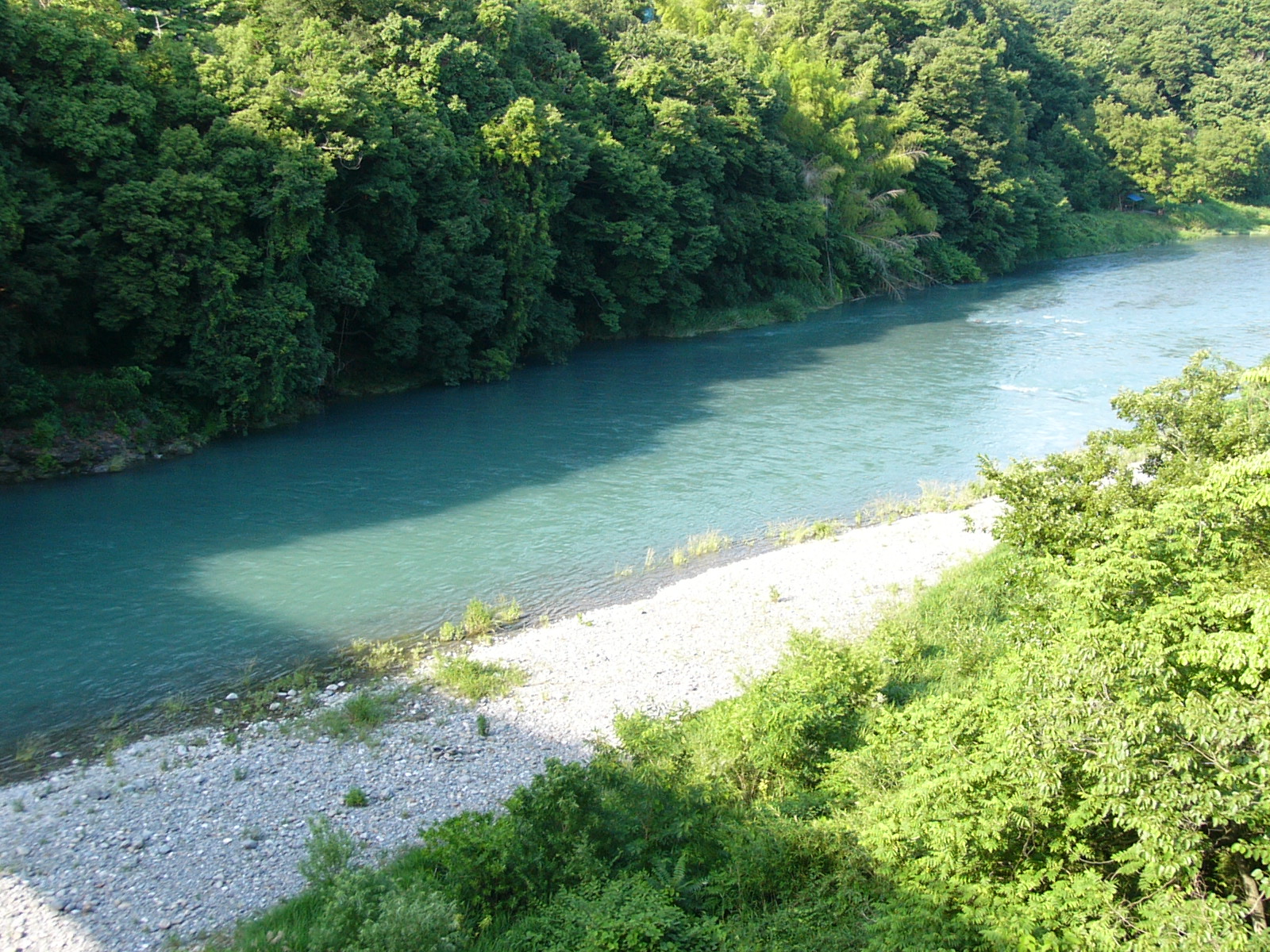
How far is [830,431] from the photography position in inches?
1192

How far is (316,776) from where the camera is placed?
1220 cm

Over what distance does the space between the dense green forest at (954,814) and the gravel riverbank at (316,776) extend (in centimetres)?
102

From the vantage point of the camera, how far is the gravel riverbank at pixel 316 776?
9961 mm

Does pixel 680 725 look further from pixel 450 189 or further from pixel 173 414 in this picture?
pixel 450 189

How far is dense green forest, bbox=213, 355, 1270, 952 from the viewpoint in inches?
266

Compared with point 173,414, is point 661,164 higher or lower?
higher

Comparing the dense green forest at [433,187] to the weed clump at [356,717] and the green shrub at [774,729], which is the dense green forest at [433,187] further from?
the green shrub at [774,729]

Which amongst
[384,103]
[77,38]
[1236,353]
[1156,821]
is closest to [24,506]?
[77,38]

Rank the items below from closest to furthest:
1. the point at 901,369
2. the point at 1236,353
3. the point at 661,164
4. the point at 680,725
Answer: the point at 680,725, the point at 1236,353, the point at 901,369, the point at 661,164

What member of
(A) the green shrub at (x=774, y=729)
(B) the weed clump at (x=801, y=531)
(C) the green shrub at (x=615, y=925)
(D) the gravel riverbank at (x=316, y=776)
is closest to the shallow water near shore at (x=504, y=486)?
(B) the weed clump at (x=801, y=531)

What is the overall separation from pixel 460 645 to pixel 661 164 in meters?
32.2

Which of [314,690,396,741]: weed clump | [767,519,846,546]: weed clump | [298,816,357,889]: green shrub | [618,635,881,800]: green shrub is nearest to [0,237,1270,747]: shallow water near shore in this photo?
[767,519,846,546]: weed clump

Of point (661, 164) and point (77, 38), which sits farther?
point (661, 164)

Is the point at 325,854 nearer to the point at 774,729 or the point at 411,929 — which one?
the point at 411,929
